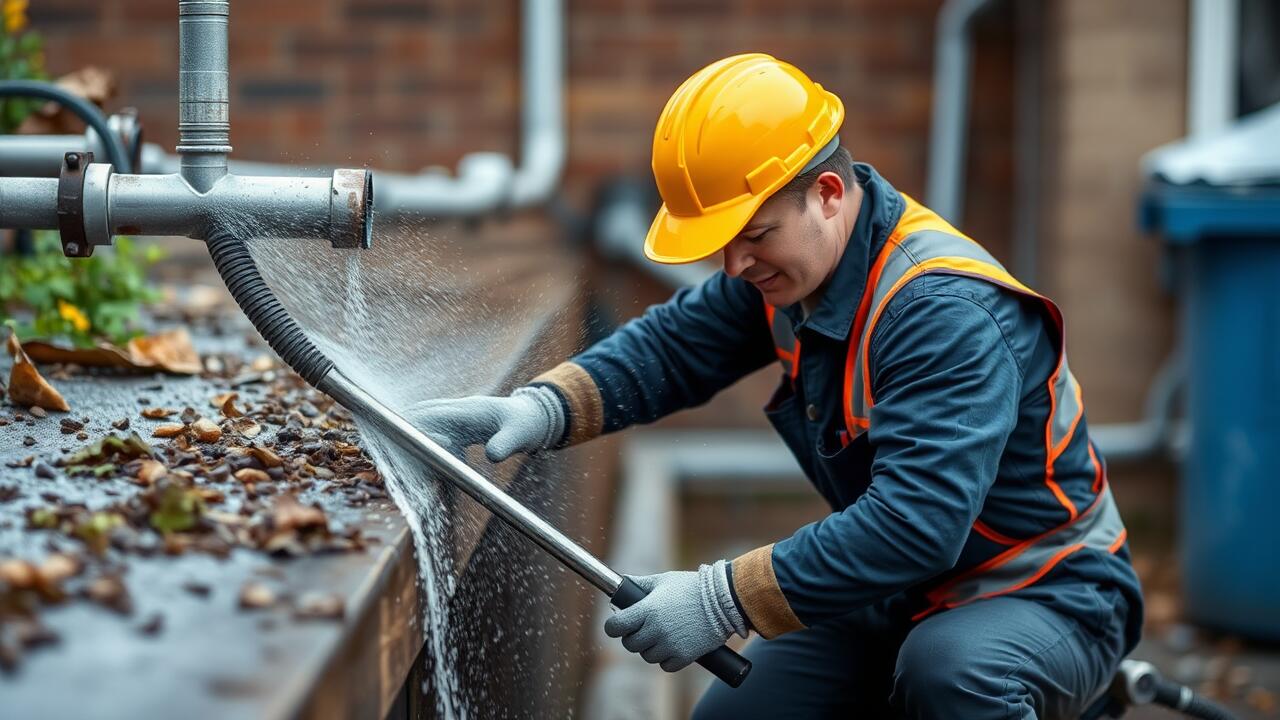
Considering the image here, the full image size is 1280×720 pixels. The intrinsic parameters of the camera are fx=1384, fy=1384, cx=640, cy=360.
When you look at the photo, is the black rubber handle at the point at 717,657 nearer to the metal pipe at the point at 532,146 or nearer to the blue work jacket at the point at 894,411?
the blue work jacket at the point at 894,411

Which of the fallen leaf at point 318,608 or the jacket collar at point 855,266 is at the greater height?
the jacket collar at point 855,266

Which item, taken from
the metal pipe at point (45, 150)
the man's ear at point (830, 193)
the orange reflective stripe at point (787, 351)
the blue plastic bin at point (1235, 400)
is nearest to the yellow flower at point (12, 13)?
the metal pipe at point (45, 150)

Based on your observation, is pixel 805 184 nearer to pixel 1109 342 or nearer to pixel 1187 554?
pixel 1187 554

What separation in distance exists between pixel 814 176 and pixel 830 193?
0.04 meters

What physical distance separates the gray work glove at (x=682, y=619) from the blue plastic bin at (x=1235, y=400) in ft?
9.95

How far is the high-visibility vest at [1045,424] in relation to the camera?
2010mm

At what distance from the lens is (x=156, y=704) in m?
1.04

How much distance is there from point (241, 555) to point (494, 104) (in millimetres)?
4662

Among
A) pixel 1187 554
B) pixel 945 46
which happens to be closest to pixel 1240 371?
pixel 1187 554

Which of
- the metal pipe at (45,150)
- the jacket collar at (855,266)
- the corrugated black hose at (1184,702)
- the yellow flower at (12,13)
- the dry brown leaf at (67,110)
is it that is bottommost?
the corrugated black hose at (1184,702)

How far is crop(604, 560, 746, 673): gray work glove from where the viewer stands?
1899 mm

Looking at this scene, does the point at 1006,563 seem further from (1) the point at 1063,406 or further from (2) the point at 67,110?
(2) the point at 67,110

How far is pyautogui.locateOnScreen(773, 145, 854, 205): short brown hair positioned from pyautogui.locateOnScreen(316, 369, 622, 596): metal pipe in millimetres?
602

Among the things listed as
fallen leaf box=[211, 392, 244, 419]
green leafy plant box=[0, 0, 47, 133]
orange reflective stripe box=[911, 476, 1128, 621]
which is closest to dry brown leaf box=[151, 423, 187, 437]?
fallen leaf box=[211, 392, 244, 419]
